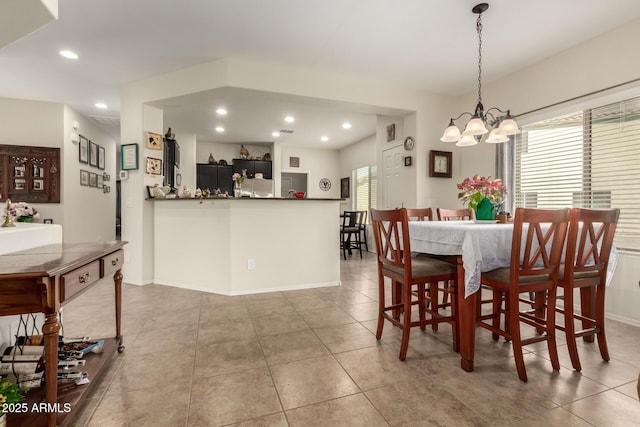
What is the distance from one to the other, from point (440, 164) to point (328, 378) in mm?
3528

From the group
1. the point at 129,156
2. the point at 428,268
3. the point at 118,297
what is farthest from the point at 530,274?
the point at 129,156

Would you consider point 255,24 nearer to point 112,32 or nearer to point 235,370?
point 112,32

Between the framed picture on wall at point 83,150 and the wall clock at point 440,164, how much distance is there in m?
5.97

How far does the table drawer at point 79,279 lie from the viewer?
1.23 meters

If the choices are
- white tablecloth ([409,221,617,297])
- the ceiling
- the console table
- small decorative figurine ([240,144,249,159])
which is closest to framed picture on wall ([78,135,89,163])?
the ceiling

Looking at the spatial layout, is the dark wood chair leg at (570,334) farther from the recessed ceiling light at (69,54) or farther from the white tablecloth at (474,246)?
the recessed ceiling light at (69,54)

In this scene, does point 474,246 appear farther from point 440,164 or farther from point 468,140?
point 440,164

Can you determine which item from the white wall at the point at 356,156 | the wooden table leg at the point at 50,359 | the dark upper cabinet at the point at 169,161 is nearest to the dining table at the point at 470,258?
the wooden table leg at the point at 50,359

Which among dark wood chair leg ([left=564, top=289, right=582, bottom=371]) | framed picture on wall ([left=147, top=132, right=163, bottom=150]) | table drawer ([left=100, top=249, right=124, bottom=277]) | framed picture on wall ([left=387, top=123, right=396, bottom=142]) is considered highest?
framed picture on wall ([left=387, top=123, right=396, bottom=142])

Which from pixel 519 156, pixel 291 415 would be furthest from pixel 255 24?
pixel 519 156

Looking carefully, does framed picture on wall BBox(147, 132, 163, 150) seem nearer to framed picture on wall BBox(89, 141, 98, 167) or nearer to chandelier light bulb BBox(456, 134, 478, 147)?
framed picture on wall BBox(89, 141, 98, 167)

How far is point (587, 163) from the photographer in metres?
2.99

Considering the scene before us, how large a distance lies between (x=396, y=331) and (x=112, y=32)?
12.4 feet

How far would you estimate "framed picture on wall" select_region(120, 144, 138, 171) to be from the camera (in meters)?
3.89
